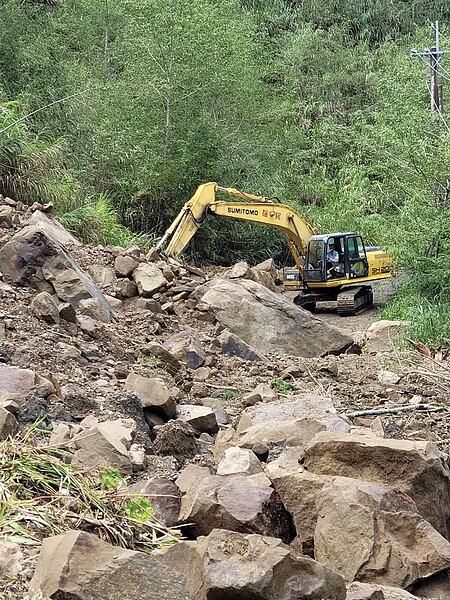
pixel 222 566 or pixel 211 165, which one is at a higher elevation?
pixel 222 566

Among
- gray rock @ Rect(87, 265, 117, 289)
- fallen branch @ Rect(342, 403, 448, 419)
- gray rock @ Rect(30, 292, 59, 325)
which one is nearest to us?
fallen branch @ Rect(342, 403, 448, 419)

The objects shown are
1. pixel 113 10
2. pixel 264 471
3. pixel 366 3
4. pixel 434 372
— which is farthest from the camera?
pixel 366 3

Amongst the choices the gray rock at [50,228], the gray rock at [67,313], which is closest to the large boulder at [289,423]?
the gray rock at [67,313]

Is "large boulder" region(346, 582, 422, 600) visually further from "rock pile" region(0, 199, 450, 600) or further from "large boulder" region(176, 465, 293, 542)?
"large boulder" region(176, 465, 293, 542)

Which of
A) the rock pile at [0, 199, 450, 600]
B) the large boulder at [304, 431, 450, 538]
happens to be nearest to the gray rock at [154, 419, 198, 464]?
the rock pile at [0, 199, 450, 600]

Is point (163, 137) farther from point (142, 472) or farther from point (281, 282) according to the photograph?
point (142, 472)

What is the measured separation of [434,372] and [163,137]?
53.9ft

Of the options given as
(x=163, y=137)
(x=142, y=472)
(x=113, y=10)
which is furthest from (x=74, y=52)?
(x=142, y=472)

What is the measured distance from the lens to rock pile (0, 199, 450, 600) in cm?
276

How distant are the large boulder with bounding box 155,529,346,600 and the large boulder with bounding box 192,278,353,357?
901cm

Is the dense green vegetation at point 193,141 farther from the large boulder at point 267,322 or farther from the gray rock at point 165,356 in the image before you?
the gray rock at point 165,356

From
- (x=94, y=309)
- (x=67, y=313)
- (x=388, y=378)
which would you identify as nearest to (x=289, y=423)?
(x=67, y=313)

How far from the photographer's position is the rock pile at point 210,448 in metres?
2.76

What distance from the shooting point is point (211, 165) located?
23.9m
